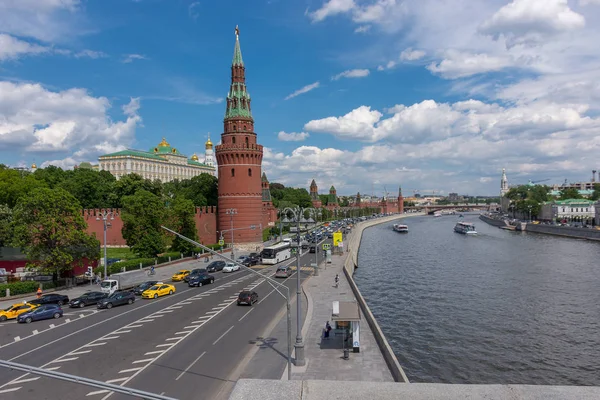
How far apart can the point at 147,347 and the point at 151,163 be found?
157443 millimetres

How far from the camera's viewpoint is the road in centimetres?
1730

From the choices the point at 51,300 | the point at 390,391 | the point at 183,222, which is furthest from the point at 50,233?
the point at 390,391

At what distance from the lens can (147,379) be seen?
1780 cm

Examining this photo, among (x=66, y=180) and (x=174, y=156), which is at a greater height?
(x=174, y=156)

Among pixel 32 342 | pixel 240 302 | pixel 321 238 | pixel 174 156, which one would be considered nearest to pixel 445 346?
pixel 240 302

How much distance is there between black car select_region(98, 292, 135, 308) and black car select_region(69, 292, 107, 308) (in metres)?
0.95

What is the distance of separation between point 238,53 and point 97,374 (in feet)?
213

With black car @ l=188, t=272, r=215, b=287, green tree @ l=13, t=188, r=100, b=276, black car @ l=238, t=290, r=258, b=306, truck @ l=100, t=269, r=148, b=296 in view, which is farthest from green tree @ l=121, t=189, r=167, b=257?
black car @ l=238, t=290, r=258, b=306

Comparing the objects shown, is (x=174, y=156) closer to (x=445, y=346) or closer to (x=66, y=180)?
(x=66, y=180)

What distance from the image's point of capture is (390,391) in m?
8.79

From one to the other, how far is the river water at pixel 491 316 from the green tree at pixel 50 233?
91.5 feet

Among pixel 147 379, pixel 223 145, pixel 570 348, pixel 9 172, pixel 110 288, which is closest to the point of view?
pixel 147 379

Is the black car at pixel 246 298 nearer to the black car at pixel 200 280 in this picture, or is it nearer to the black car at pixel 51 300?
the black car at pixel 200 280

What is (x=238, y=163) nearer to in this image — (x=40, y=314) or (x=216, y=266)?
(x=216, y=266)
